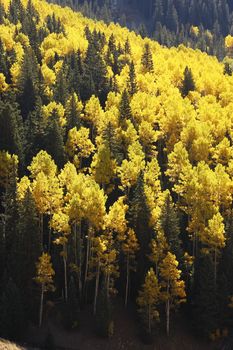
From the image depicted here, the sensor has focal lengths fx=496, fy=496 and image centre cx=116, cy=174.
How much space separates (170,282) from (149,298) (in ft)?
12.5

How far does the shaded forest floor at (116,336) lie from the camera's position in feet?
198

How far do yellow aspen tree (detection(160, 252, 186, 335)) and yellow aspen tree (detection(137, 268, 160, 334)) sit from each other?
4.33ft

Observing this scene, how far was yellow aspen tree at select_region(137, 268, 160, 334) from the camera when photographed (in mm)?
62375

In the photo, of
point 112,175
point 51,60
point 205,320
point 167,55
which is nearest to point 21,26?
point 51,60

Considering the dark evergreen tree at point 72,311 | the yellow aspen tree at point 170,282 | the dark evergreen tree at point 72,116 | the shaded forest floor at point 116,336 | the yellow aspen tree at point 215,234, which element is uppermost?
the dark evergreen tree at point 72,116

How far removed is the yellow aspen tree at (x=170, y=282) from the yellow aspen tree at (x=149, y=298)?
1.32 m

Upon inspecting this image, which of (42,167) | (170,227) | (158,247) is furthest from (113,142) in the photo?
(158,247)

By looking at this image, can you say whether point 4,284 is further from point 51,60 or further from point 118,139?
point 51,60

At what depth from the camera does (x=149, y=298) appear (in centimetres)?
6244

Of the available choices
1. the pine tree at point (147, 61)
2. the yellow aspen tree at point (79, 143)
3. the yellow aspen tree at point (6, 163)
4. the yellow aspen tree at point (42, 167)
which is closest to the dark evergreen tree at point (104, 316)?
the yellow aspen tree at point (42, 167)

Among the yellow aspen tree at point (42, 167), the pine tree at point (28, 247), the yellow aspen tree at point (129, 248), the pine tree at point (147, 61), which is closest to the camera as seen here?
the pine tree at point (28, 247)

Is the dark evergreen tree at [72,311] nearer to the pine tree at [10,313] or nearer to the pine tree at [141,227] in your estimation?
the pine tree at [10,313]

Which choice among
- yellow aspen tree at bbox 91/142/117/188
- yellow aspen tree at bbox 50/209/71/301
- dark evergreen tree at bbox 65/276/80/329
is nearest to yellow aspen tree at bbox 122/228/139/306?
yellow aspen tree at bbox 50/209/71/301

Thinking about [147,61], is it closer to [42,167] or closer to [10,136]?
[10,136]
